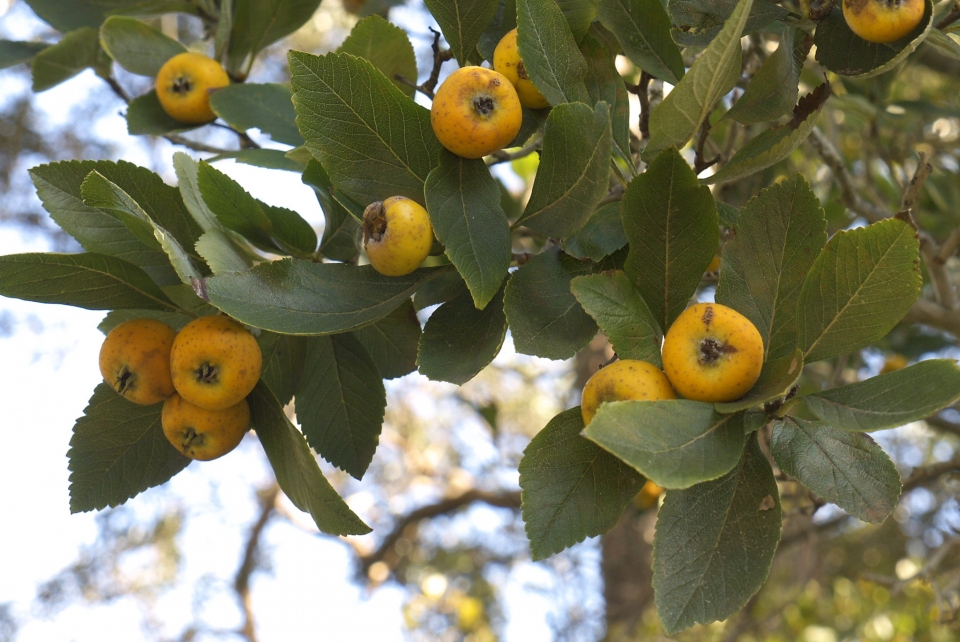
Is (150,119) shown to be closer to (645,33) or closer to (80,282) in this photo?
(80,282)

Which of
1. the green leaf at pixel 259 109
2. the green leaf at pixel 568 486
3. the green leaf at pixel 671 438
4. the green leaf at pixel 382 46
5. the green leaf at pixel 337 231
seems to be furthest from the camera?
the green leaf at pixel 259 109

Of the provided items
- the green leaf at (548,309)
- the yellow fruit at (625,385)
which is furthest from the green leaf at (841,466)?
the green leaf at (548,309)

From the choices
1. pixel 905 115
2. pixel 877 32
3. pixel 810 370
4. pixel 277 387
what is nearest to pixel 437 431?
pixel 810 370

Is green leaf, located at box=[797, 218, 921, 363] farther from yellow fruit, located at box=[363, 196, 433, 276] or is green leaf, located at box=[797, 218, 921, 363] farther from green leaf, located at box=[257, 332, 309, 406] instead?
green leaf, located at box=[257, 332, 309, 406]

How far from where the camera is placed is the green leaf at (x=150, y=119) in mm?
2057

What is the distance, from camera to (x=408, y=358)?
1.80 metres

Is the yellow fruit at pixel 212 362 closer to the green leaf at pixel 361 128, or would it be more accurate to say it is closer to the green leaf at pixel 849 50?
the green leaf at pixel 361 128

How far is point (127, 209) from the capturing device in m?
1.31

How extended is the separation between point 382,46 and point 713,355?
3.46ft

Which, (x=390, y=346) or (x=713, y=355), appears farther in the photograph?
(x=390, y=346)

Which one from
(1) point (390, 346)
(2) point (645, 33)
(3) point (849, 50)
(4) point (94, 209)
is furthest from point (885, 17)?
(4) point (94, 209)

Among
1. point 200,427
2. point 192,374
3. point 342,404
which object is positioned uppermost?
point 192,374

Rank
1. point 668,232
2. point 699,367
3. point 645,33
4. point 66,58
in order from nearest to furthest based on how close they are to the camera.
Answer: point 699,367 → point 668,232 → point 645,33 → point 66,58

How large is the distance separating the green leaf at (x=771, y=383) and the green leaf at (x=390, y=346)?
2.62ft
